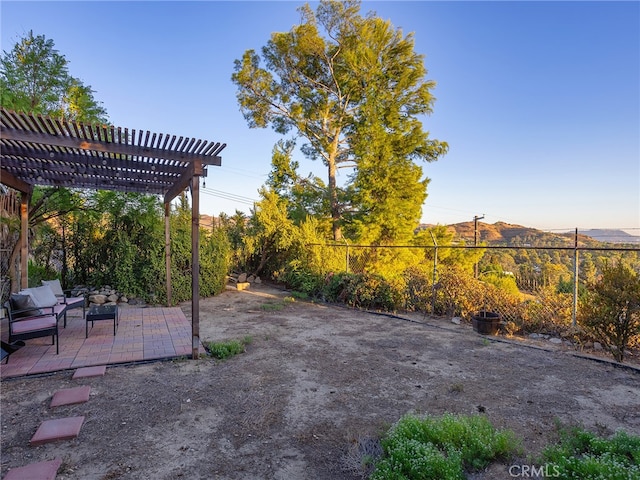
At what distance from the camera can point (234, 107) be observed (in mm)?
15258

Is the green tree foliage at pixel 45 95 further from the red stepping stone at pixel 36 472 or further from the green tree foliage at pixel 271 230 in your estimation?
the red stepping stone at pixel 36 472

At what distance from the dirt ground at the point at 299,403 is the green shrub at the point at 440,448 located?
0.37ft

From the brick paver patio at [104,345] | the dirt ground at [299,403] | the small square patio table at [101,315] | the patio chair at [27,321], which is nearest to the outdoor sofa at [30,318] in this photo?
the patio chair at [27,321]

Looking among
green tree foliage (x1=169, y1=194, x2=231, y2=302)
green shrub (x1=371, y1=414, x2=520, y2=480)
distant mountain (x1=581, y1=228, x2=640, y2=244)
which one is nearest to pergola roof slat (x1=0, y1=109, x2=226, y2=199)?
green tree foliage (x1=169, y1=194, x2=231, y2=302)

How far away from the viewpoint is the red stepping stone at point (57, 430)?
7.91 ft

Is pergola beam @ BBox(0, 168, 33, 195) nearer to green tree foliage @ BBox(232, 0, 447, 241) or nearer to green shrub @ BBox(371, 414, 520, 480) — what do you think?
green shrub @ BBox(371, 414, 520, 480)

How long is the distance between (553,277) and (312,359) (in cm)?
620

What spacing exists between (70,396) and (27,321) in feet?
5.62

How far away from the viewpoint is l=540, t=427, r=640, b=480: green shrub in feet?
5.91

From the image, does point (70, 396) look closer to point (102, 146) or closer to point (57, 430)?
point (57, 430)

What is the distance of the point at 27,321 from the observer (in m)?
4.11

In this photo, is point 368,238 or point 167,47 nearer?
point 167,47

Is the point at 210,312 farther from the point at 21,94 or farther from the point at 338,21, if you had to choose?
the point at 338,21

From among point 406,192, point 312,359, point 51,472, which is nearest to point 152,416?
point 51,472
